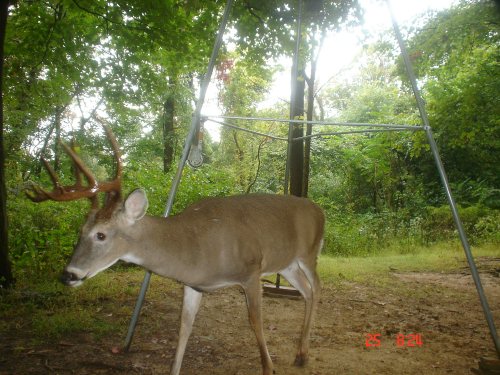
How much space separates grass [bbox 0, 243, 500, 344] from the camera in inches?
162

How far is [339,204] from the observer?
17875 millimetres

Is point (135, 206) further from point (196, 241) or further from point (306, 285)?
point (306, 285)

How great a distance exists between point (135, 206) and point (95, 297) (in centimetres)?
299

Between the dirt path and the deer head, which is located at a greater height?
the deer head

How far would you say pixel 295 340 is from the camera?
430 cm

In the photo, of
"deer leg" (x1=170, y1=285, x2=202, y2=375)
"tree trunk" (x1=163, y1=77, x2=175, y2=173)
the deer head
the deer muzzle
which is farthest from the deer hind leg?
"tree trunk" (x1=163, y1=77, x2=175, y2=173)

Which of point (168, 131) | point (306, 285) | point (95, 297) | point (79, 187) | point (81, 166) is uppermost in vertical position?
point (168, 131)

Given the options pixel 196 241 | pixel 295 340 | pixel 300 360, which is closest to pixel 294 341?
pixel 295 340

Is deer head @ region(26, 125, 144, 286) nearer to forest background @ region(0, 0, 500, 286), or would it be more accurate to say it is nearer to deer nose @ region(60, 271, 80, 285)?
deer nose @ region(60, 271, 80, 285)

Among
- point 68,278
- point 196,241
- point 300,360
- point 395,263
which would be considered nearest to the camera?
point 68,278

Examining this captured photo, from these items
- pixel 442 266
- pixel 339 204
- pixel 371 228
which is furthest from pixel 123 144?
pixel 442 266

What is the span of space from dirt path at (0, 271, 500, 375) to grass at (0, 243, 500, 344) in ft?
0.63

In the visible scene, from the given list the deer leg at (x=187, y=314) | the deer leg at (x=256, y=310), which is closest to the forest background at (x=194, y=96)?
the deer leg at (x=187, y=314)
